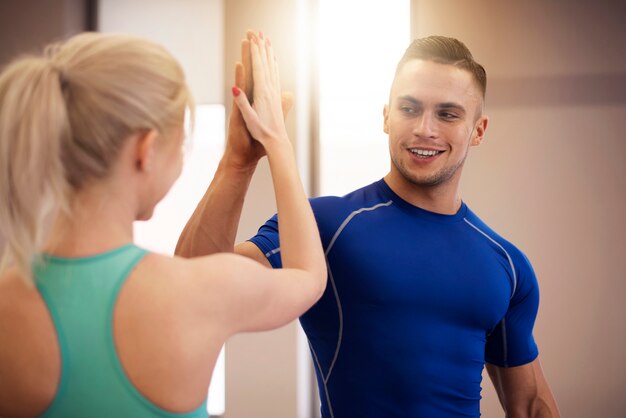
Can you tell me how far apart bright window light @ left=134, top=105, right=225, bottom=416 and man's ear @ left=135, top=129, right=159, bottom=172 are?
2339 millimetres

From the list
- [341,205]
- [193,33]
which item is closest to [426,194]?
[341,205]

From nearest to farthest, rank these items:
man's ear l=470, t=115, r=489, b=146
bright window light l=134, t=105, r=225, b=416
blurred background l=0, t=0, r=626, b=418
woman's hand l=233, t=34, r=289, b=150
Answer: woman's hand l=233, t=34, r=289, b=150 → man's ear l=470, t=115, r=489, b=146 → blurred background l=0, t=0, r=626, b=418 → bright window light l=134, t=105, r=225, b=416

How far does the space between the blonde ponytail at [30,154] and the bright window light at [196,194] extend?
2368mm

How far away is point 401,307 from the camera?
136 cm

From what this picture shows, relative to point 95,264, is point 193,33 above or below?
above

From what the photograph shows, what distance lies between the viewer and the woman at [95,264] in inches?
30.9

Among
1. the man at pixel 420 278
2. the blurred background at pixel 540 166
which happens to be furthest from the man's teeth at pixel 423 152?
the blurred background at pixel 540 166

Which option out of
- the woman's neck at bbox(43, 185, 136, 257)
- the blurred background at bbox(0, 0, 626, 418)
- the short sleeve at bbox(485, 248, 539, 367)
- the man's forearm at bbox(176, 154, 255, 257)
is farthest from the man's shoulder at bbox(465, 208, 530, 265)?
the blurred background at bbox(0, 0, 626, 418)

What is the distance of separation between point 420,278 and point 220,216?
439mm

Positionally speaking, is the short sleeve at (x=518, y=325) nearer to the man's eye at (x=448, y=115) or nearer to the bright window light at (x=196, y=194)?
the man's eye at (x=448, y=115)

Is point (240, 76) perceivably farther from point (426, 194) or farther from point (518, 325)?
point (518, 325)

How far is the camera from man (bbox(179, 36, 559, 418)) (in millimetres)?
1337

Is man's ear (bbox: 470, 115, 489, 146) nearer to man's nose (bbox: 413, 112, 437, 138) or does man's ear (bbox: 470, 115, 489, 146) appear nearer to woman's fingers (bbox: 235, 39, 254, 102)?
man's nose (bbox: 413, 112, 437, 138)

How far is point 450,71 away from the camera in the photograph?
4.91ft
